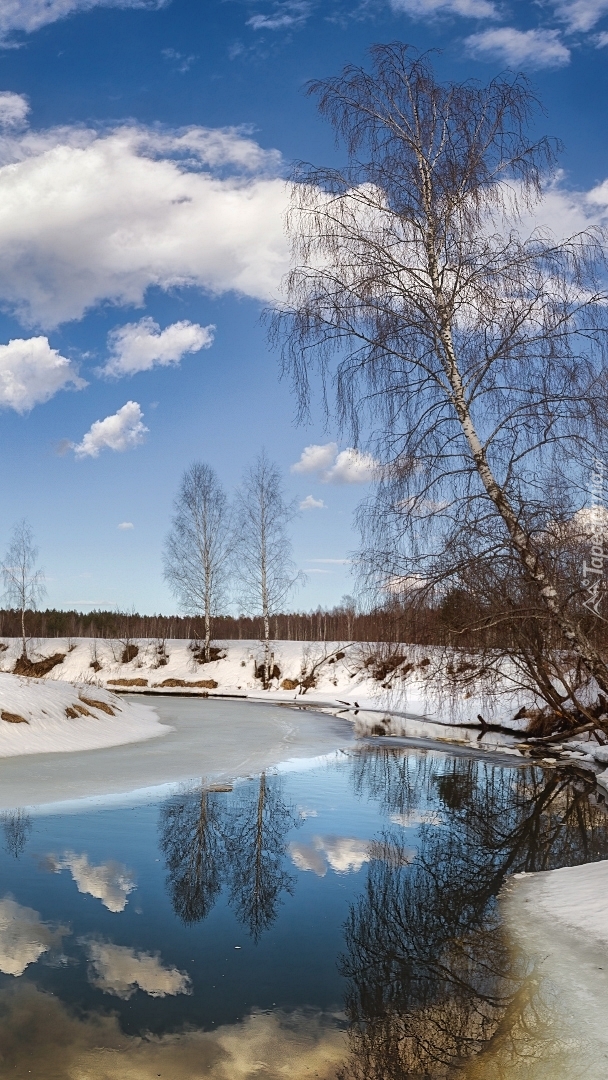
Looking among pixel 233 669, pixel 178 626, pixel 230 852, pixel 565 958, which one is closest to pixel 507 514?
pixel 230 852

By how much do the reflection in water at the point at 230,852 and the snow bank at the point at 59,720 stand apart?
187 inches

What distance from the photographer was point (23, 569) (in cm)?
4144

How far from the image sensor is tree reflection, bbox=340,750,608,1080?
395cm

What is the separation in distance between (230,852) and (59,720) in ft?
29.3

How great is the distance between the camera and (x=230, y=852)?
312 inches

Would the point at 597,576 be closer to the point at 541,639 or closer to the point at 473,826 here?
the point at 541,639

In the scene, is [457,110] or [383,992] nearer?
[383,992]

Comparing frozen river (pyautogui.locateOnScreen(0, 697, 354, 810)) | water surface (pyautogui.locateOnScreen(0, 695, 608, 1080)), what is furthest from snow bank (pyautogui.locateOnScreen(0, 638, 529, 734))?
water surface (pyautogui.locateOnScreen(0, 695, 608, 1080))

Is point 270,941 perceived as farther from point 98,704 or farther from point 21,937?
point 98,704

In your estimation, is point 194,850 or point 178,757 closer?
point 194,850

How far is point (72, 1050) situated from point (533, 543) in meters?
6.86

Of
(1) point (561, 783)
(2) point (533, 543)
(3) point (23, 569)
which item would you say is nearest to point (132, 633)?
(3) point (23, 569)

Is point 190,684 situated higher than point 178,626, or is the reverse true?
point 178,626

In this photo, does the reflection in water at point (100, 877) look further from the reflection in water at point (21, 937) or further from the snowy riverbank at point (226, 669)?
the snowy riverbank at point (226, 669)
